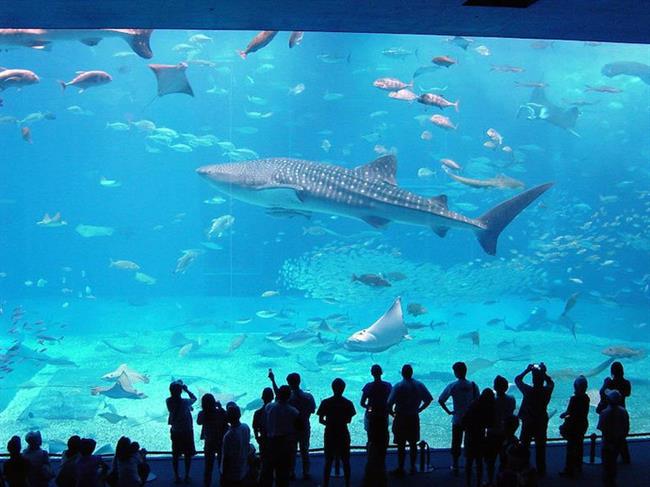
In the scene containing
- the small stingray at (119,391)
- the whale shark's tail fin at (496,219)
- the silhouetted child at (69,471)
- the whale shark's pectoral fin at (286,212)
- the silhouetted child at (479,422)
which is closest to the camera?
the silhouetted child at (69,471)

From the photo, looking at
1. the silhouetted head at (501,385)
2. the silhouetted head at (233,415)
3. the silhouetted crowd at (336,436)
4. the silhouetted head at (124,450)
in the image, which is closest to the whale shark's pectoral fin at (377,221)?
the silhouetted crowd at (336,436)

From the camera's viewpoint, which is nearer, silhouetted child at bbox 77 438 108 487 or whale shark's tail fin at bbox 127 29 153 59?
silhouetted child at bbox 77 438 108 487

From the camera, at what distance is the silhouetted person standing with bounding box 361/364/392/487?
13.4 feet

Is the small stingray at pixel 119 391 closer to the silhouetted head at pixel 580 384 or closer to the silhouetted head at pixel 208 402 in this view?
the silhouetted head at pixel 208 402

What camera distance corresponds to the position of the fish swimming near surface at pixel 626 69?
2194 cm

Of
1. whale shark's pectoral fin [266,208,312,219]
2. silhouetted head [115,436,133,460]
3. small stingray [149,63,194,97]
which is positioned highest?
small stingray [149,63,194,97]

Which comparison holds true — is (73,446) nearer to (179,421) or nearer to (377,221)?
(179,421)

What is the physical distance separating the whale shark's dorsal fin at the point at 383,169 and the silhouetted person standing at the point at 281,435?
558 centimetres

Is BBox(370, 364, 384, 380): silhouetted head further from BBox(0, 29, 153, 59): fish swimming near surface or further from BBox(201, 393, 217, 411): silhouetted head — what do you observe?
BBox(0, 29, 153, 59): fish swimming near surface

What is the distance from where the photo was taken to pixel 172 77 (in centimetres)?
1134

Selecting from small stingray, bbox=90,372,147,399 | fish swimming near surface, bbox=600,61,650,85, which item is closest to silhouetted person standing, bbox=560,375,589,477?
small stingray, bbox=90,372,147,399

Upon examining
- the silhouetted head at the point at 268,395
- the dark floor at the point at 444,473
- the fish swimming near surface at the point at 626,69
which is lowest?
the dark floor at the point at 444,473

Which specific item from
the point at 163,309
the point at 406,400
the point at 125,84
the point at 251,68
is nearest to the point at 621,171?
the point at 251,68

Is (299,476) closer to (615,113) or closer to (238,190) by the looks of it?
(238,190)
